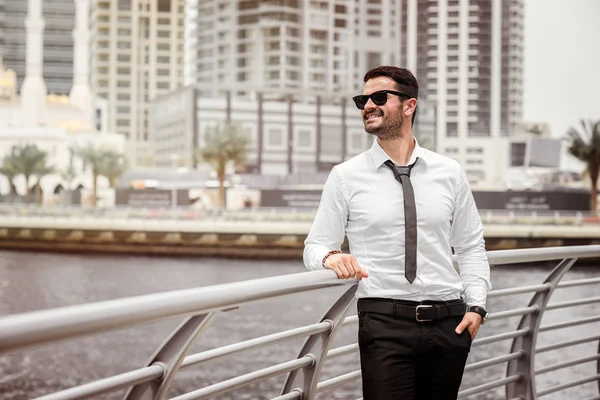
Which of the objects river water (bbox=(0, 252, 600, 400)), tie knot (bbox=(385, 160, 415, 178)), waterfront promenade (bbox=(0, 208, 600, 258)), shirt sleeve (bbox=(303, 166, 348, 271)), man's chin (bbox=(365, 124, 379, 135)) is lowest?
river water (bbox=(0, 252, 600, 400))

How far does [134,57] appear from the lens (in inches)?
5910

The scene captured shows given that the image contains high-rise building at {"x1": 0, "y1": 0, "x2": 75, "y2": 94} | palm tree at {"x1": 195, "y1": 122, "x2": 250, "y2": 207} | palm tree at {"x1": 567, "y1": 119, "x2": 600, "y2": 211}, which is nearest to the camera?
palm tree at {"x1": 567, "y1": 119, "x2": 600, "y2": 211}

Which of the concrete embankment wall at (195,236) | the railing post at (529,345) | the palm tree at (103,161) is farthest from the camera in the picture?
the palm tree at (103,161)

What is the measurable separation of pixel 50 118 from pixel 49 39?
43.9 metres

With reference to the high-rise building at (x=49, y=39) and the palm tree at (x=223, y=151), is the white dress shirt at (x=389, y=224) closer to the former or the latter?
the palm tree at (x=223, y=151)

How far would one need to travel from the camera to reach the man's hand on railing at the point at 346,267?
255 centimetres

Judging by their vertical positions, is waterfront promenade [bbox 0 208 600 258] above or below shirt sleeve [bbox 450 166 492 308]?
below

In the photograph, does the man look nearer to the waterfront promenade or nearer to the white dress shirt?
the white dress shirt

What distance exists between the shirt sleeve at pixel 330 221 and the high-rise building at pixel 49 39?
15698 cm

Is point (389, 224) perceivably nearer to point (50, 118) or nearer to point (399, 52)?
point (50, 118)

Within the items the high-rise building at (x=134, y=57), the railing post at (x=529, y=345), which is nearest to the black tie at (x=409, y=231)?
the railing post at (x=529, y=345)

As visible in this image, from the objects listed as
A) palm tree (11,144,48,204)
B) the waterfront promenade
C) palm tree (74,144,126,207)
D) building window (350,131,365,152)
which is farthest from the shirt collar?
building window (350,131,365,152)

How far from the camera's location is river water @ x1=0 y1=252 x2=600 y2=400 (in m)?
18.9

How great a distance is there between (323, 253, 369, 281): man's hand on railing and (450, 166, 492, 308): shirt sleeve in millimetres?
454
